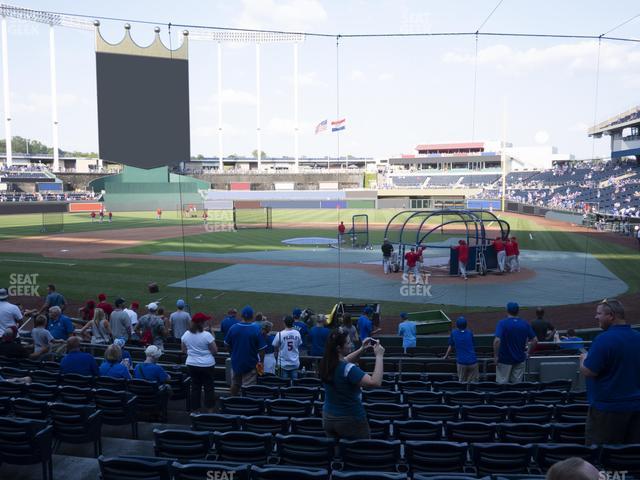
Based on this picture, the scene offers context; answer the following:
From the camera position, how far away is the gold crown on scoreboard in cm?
1276

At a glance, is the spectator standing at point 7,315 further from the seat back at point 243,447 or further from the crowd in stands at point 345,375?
the seat back at point 243,447

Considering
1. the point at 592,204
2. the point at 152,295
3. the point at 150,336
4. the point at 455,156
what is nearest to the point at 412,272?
the point at 152,295

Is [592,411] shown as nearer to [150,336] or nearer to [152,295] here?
[150,336]

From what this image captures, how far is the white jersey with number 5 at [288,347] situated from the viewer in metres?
9.07

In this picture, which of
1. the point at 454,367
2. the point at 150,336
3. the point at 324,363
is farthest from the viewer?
the point at 150,336

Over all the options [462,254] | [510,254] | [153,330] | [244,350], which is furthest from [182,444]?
[510,254]

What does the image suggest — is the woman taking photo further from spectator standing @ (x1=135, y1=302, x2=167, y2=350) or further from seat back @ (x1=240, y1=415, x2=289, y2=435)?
spectator standing @ (x1=135, y1=302, x2=167, y2=350)

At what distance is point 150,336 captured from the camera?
11430 millimetres

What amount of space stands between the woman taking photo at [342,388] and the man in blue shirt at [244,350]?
332 cm

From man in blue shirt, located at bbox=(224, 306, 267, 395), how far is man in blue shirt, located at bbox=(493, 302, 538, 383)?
4.06 meters

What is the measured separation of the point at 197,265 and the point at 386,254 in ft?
33.0

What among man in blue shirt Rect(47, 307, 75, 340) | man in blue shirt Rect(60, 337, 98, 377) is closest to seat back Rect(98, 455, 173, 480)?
man in blue shirt Rect(60, 337, 98, 377)

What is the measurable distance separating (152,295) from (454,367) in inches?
514

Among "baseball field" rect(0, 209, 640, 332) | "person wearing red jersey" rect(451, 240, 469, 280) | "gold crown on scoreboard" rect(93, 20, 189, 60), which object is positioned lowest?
"baseball field" rect(0, 209, 640, 332)
